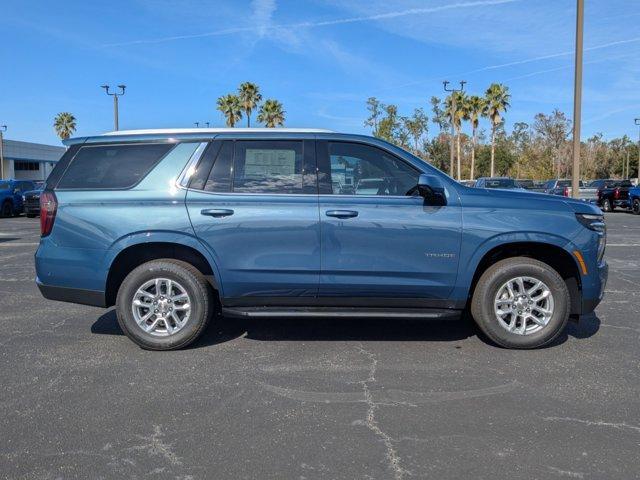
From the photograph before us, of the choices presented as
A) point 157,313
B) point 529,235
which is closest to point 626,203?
point 529,235

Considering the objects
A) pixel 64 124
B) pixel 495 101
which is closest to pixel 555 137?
pixel 495 101

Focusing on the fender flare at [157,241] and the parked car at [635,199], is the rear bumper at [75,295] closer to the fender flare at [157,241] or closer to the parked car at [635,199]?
the fender flare at [157,241]

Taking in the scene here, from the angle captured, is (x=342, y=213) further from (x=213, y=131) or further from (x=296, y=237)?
(x=213, y=131)

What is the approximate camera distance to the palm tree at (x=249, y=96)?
164 feet

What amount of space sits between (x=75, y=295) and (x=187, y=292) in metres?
1.02

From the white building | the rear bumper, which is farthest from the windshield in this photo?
the white building

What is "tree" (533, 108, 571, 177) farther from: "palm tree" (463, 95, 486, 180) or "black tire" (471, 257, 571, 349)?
"black tire" (471, 257, 571, 349)

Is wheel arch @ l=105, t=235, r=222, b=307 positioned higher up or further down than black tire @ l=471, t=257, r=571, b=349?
higher up

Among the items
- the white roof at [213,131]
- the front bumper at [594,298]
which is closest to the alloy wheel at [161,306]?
the white roof at [213,131]

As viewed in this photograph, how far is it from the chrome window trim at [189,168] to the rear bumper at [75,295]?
121 centimetres

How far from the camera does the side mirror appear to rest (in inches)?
186

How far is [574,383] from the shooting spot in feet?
13.9

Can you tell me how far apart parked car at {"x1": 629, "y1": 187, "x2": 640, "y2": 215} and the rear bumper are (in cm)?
2537

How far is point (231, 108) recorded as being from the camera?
52156 millimetres
